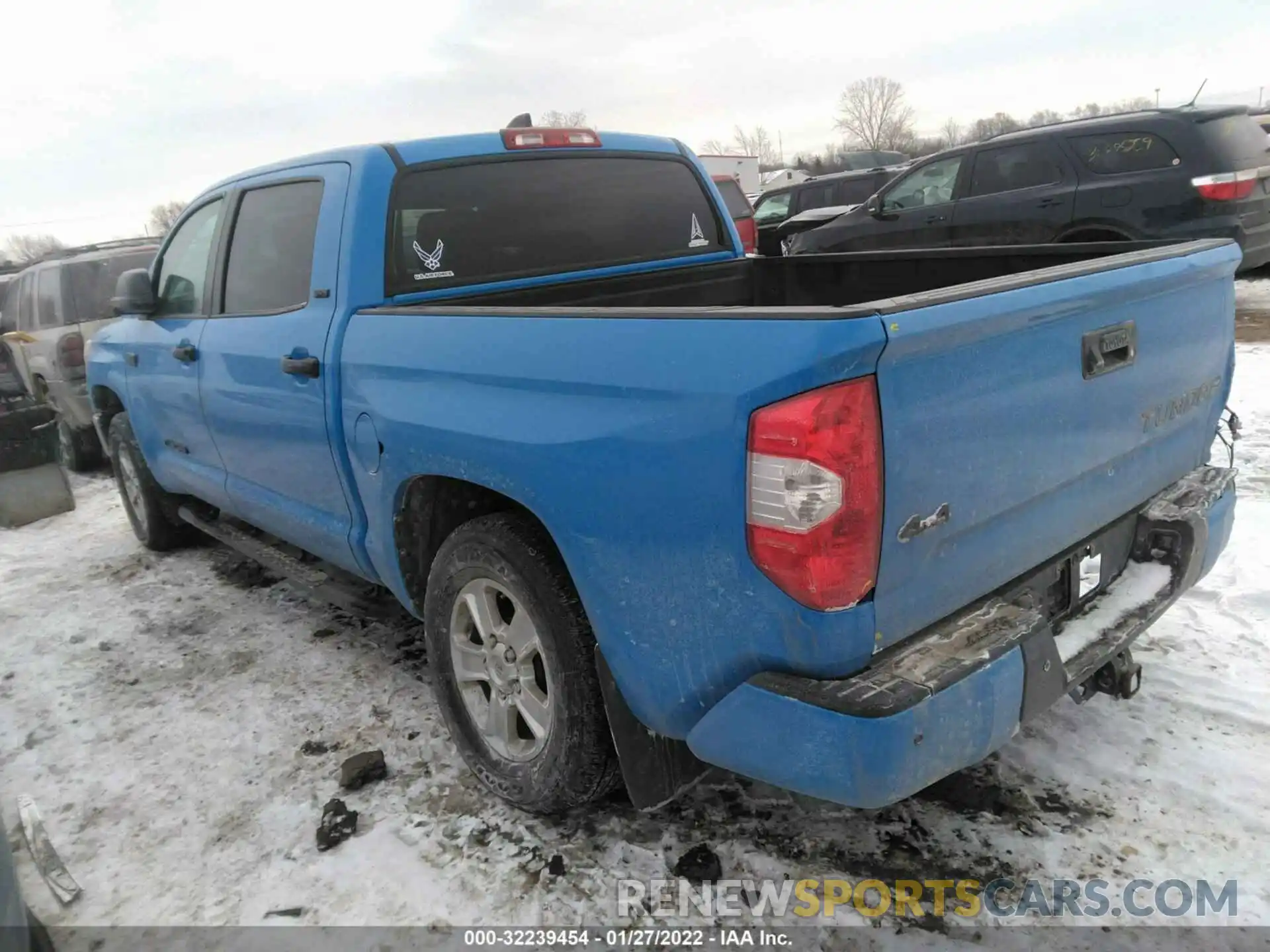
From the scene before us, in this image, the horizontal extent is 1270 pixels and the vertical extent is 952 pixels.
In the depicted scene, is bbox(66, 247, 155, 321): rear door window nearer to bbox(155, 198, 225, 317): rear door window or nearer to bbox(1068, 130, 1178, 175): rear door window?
bbox(155, 198, 225, 317): rear door window

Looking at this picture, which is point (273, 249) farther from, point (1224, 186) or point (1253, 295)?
point (1253, 295)

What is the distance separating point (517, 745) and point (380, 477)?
0.91 meters

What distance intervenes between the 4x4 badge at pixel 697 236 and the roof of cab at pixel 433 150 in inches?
14.0

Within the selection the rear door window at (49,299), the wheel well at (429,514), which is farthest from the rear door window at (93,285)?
the wheel well at (429,514)

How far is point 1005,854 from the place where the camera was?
2318mm

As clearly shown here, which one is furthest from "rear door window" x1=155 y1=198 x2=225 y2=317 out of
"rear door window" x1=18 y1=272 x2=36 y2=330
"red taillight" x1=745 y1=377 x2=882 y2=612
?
"rear door window" x1=18 y1=272 x2=36 y2=330

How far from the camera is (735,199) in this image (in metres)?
11.2

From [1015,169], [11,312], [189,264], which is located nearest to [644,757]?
[189,264]

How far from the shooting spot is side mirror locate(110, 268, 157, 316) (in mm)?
4230

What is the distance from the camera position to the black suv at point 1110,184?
7512 millimetres

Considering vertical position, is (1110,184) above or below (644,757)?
above

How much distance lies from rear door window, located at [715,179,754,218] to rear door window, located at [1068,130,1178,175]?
378cm

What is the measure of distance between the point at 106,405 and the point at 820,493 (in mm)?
5282

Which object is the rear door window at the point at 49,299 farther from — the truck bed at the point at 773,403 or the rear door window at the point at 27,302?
the truck bed at the point at 773,403
